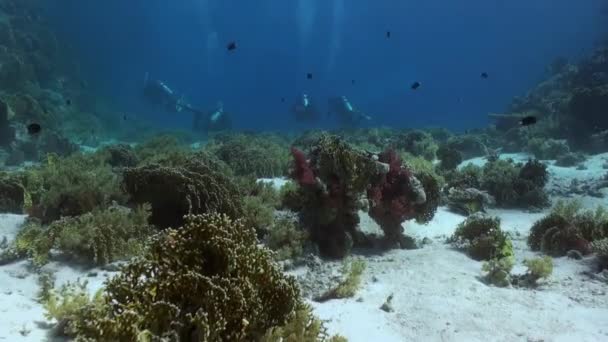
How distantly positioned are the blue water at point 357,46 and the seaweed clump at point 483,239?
90.5 meters

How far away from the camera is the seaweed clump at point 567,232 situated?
314 inches

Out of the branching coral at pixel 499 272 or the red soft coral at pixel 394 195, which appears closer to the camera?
the branching coral at pixel 499 272

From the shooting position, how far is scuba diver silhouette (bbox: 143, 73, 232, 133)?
116ft

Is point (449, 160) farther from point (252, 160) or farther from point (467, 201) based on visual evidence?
point (252, 160)

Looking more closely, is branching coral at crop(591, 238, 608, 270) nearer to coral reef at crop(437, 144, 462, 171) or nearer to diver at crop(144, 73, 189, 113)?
coral reef at crop(437, 144, 462, 171)

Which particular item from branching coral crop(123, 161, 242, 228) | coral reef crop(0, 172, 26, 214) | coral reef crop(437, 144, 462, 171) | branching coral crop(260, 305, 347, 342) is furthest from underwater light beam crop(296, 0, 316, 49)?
branching coral crop(260, 305, 347, 342)

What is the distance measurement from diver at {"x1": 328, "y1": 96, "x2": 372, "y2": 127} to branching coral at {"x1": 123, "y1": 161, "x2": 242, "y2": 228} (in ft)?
87.8

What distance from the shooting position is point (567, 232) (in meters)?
8.05

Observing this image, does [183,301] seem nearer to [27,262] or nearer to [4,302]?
[4,302]

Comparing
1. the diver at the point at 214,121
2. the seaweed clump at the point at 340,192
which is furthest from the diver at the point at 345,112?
the seaweed clump at the point at 340,192

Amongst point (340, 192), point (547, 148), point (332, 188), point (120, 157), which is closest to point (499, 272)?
point (340, 192)

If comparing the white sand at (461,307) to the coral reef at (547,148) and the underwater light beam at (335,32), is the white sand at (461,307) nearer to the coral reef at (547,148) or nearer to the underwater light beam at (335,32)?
the coral reef at (547,148)

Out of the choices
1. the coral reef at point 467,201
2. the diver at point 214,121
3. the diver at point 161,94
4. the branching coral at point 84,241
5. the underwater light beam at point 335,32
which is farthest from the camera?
the underwater light beam at point 335,32

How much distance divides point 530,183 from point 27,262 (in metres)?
13.1
